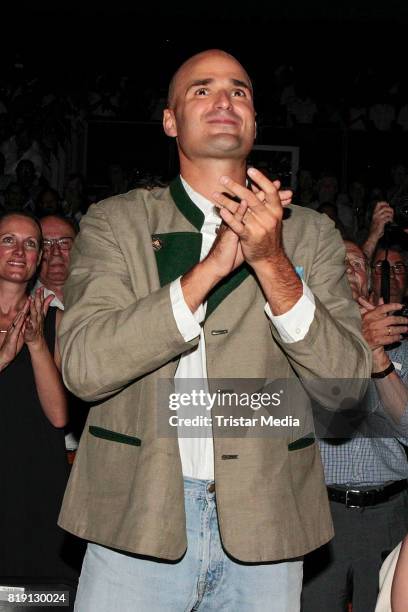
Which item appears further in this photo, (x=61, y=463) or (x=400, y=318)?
(x=61, y=463)

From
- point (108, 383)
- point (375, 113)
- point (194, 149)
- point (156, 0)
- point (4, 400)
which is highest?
point (156, 0)

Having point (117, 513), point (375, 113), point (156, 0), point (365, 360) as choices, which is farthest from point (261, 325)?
point (375, 113)

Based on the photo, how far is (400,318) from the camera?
3.21 meters

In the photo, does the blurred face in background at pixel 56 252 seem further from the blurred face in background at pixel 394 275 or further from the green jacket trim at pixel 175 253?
the green jacket trim at pixel 175 253

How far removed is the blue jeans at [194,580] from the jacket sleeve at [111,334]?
314 millimetres

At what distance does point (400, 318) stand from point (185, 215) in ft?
3.95

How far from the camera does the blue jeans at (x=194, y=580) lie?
204 centimetres

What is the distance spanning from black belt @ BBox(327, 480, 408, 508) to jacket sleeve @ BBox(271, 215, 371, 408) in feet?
4.93

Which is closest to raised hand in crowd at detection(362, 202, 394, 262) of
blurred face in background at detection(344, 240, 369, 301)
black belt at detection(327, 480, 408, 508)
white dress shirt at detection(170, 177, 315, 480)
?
blurred face in background at detection(344, 240, 369, 301)

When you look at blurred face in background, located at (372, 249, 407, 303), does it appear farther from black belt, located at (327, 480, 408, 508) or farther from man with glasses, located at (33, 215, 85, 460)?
man with glasses, located at (33, 215, 85, 460)

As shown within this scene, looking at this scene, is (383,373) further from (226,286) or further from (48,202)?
(48,202)

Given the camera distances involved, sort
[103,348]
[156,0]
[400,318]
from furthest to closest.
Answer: [156,0] < [400,318] < [103,348]

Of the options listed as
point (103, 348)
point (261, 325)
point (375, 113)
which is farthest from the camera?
point (375, 113)

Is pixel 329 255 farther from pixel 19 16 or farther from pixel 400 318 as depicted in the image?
pixel 19 16
